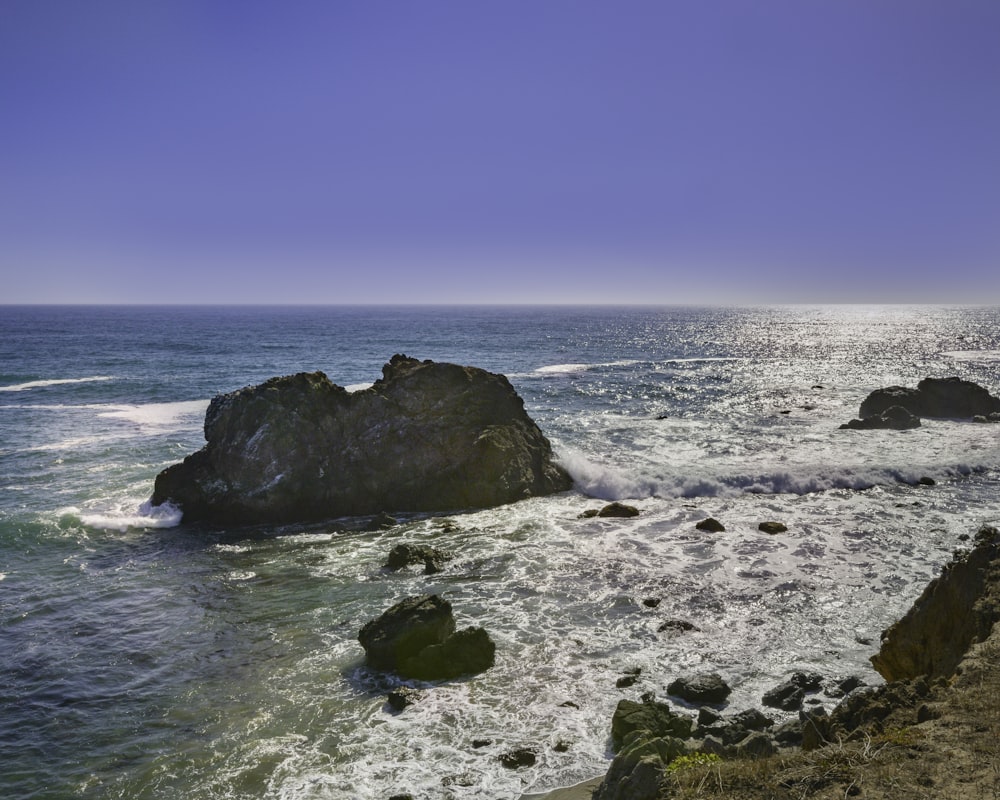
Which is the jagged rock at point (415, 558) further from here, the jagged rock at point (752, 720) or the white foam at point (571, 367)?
the white foam at point (571, 367)

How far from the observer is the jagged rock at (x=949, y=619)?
9.84 metres

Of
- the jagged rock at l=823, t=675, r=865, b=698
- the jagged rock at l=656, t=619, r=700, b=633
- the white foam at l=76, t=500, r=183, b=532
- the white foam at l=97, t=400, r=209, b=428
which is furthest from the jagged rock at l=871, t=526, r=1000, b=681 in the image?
the white foam at l=97, t=400, r=209, b=428

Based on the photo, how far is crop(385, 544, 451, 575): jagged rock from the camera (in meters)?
19.6

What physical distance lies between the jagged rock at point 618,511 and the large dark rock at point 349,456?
12.1ft

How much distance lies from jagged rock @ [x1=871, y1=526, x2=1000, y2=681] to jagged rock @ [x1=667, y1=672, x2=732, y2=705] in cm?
285

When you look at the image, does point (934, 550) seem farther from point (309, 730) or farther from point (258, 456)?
point (258, 456)

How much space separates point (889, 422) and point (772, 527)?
22.7m

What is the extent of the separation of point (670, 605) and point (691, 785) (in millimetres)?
9837

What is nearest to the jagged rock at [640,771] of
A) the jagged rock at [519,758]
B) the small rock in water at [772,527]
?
the jagged rock at [519,758]

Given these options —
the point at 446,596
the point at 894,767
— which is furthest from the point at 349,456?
the point at 894,767

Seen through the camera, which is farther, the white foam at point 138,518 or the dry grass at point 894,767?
the white foam at point 138,518

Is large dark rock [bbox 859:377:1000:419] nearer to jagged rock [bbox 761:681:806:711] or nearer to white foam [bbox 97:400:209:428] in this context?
jagged rock [bbox 761:681:806:711]

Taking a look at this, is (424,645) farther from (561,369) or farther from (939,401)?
(561,369)

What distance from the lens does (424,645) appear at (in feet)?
46.5
